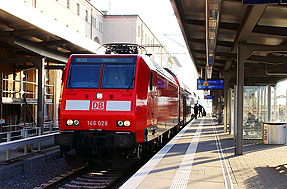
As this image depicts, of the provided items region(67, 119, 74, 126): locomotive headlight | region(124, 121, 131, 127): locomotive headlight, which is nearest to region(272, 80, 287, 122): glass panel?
region(124, 121, 131, 127): locomotive headlight

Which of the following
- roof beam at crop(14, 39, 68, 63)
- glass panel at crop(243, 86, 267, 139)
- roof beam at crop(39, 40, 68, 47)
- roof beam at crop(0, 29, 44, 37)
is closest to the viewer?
roof beam at crop(0, 29, 44, 37)

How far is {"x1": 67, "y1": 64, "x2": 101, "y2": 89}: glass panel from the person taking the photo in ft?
30.5

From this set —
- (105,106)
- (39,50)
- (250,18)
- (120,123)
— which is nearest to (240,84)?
(250,18)

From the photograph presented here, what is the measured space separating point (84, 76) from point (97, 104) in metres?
0.93

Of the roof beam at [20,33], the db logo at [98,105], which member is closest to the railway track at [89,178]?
the db logo at [98,105]

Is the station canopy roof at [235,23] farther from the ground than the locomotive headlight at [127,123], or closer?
farther from the ground

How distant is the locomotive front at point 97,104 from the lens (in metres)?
8.72

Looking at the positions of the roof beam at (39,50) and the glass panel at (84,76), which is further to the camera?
the roof beam at (39,50)

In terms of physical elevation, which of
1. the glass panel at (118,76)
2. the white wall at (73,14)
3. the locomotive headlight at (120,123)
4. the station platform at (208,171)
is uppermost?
the white wall at (73,14)

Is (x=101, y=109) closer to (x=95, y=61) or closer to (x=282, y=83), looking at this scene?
(x=95, y=61)

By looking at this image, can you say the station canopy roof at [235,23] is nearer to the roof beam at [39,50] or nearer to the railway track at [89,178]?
the railway track at [89,178]

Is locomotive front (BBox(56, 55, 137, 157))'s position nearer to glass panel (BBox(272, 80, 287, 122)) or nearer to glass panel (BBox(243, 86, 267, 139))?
glass panel (BBox(243, 86, 267, 139))

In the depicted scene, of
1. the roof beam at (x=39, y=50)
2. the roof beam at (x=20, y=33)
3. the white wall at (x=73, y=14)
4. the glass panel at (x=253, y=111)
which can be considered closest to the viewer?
the roof beam at (x=20, y=33)

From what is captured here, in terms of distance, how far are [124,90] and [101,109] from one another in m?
0.75
